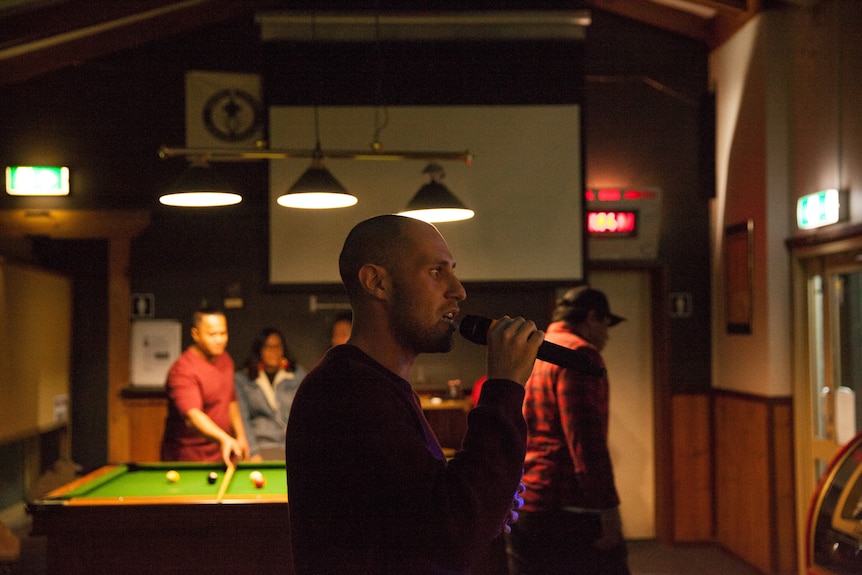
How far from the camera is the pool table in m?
3.49

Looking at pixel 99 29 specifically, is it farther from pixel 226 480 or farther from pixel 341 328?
pixel 226 480

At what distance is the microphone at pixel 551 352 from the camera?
1466 millimetres

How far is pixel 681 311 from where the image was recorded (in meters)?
6.89

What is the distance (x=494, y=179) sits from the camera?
19.8 feet

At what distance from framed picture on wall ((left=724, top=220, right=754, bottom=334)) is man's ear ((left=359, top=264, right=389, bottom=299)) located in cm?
521

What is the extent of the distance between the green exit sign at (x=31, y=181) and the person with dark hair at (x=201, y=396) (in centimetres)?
257

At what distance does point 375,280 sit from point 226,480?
275 centimetres

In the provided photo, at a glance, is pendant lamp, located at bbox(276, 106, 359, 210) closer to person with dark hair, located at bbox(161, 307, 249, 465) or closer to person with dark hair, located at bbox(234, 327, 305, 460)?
person with dark hair, located at bbox(161, 307, 249, 465)

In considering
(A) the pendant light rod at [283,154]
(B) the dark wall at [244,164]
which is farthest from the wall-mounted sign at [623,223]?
(A) the pendant light rod at [283,154]

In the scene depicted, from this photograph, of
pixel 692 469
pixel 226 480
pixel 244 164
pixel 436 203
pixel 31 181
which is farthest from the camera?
pixel 244 164

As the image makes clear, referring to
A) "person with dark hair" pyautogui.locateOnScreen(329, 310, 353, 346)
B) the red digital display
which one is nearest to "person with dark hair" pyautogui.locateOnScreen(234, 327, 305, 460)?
"person with dark hair" pyautogui.locateOnScreen(329, 310, 353, 346)

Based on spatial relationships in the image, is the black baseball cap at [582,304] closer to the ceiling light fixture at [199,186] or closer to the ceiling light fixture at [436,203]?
the ceiling light fixture at [436,203]

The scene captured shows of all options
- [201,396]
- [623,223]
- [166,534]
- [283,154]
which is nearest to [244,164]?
[283,154]

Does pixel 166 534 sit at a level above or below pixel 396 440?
below
